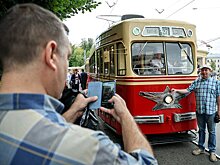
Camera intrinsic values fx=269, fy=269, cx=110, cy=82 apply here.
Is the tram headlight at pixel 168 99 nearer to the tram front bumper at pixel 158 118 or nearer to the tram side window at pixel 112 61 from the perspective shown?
the tram front bumper at pixel 158 118

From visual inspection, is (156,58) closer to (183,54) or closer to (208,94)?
(183,54)

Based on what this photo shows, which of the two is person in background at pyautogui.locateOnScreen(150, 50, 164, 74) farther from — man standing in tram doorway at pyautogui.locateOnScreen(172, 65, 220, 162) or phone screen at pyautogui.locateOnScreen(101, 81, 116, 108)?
phone screen at pyautogui.locateOnScreen(101, 81, 116, 108)

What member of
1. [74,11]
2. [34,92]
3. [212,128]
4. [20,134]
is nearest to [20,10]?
[34,92]

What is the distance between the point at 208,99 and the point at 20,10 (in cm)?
495

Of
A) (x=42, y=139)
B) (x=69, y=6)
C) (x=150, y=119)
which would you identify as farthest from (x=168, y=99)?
(x=42, y=139)

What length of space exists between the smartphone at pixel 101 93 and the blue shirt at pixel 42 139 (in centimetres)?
73

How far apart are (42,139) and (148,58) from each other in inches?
206

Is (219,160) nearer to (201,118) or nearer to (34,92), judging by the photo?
(201,118)

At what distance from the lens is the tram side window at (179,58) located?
609 cm

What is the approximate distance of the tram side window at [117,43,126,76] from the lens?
5.99m

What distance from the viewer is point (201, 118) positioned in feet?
18.5

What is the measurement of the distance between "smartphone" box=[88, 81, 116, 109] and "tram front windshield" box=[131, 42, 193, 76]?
4.02 metres

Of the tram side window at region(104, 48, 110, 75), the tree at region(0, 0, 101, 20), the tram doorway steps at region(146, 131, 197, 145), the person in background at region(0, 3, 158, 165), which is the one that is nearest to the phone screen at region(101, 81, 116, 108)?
the person in background at region(0, 3, 158, 165)

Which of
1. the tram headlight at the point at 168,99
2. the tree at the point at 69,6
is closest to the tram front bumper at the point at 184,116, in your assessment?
the tram headlight at the point at 168,99
